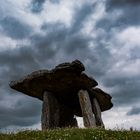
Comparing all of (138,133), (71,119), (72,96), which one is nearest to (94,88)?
(72,96)

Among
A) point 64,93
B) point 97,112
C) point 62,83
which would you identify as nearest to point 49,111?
point 64,93

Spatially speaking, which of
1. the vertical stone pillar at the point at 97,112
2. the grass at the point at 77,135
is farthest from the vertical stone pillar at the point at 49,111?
the grass at the point at 77,135

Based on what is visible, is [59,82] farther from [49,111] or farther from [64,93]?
[49,111]

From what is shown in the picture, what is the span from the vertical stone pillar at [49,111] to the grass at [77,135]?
11.0 metres

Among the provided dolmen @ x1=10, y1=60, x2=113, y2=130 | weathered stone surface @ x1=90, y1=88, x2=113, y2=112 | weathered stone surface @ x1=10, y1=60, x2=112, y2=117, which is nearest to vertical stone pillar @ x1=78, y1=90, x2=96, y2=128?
dolmen @ x1=10, y1=60, x2=113, y2=130

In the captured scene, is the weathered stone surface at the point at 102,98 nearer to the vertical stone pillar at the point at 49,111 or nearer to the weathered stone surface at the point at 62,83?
the weathered stone surface at the point at 62,83

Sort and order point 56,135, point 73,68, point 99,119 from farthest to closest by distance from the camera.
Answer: point 99,119 → point 73,68 → point 56,135

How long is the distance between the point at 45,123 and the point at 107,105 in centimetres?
807

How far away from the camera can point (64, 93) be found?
37.9 m

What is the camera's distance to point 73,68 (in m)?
33.6

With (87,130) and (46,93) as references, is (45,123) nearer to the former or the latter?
(46,93)

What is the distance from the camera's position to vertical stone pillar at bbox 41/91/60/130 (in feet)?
120

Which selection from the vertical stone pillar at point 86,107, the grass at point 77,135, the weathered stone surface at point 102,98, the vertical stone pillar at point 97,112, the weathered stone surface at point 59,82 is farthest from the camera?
the vertical stone pillar at point 97,112

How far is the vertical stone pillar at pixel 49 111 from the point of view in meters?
36.5
